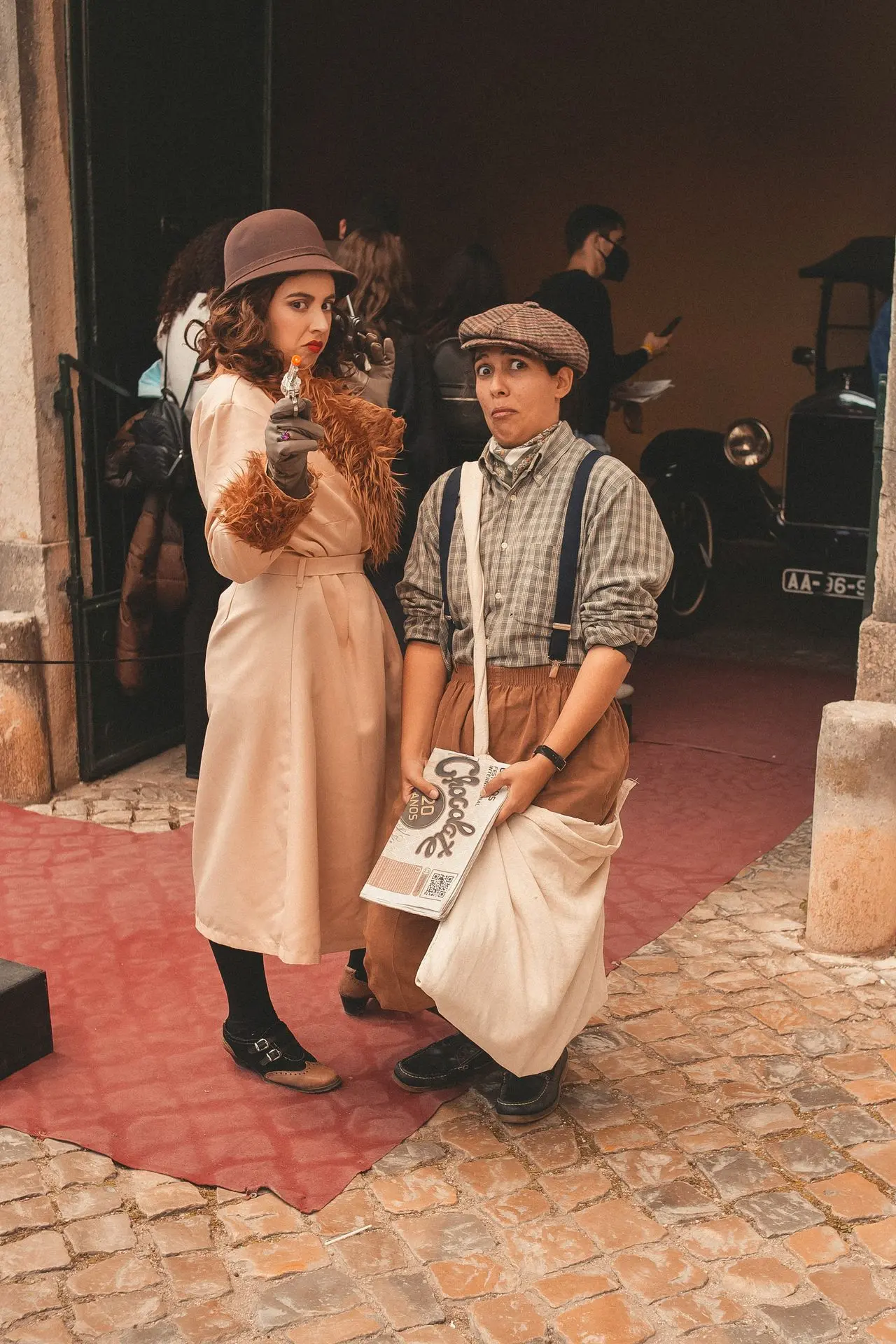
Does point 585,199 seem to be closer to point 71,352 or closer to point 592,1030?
point 71,352

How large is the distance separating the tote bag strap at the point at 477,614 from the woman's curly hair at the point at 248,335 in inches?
19.6

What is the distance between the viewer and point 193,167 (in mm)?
6188

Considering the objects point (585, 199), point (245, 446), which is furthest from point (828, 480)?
point (245, 446)

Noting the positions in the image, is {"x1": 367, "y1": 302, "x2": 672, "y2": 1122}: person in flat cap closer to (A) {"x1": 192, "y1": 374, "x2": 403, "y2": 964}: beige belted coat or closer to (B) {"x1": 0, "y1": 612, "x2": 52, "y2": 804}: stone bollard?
(A) {"x1": 192, "y1": 374, "x2": 403, "y2": 964}: beige belted coat

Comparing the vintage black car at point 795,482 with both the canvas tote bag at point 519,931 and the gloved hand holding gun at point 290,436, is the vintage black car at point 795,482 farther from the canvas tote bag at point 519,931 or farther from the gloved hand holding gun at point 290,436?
the gloved hand holding gun at point 290,436

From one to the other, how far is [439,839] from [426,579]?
0.61 meters

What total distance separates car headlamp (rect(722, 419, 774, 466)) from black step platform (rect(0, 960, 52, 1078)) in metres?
6.13

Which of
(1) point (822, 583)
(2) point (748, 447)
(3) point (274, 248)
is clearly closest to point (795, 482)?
(2) point (748, 447)

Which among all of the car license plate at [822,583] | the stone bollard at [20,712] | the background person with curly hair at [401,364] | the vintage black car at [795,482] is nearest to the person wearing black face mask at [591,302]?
the background person with curly hair at [401,364]

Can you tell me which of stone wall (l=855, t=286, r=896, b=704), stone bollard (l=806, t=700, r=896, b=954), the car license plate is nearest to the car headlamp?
the car license plate

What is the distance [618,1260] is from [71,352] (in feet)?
13.0

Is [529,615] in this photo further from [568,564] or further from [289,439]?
[289,439]

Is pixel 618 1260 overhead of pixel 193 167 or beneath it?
beneath

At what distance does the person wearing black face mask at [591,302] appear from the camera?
6.05 meters
